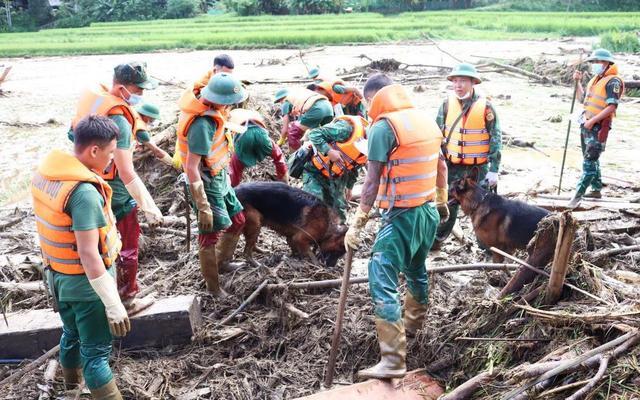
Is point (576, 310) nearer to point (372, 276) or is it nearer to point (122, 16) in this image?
point (372, 276)

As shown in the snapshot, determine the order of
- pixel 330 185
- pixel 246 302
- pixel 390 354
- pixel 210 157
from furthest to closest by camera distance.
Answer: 1. pixel 330 185
2. pixel 246 302
3. pixel 210 157
4. pixel 390 354

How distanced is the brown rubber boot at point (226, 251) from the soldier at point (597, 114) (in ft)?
15.8

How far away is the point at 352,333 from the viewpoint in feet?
15.7

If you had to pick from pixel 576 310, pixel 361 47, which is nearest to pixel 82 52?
pixel 361 47

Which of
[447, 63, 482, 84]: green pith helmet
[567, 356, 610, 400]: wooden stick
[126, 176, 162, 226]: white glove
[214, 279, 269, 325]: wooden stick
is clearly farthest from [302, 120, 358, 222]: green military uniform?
[567, 356, 610, 400]: wooden stick

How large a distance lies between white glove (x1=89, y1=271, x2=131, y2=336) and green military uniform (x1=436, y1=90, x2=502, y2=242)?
4.18 meters

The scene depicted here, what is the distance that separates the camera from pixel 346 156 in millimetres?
6305

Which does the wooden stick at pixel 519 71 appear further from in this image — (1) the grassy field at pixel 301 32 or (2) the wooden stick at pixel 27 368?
(2) the wooden stick at pixel 27 368

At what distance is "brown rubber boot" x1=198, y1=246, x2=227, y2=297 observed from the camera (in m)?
5.44

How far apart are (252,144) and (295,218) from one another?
121 centimetres

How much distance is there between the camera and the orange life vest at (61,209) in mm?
3357

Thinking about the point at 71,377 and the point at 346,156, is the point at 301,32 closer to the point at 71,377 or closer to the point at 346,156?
the point at 346,156

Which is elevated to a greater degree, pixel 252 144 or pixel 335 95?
pixel 335 95

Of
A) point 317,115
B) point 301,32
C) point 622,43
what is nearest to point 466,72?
point 317,115
